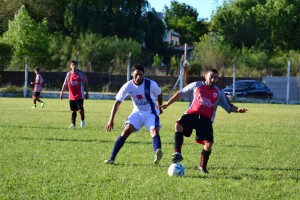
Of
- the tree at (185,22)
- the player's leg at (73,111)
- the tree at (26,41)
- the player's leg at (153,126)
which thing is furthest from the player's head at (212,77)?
the tree at (185,22)

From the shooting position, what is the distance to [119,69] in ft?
125

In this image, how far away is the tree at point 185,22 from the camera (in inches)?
3406

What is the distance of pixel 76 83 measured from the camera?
14.9m

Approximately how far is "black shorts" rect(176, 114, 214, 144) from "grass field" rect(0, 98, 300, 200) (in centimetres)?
48

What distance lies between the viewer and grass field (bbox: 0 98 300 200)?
253 inches

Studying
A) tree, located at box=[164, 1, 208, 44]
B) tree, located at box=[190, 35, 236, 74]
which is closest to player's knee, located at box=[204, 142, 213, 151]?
tree, located at box=[190, 35, 236, 74]

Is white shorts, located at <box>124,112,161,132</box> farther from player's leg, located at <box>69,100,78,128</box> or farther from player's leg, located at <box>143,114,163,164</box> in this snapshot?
player's leg, located at <box>69,100,78,128</box>

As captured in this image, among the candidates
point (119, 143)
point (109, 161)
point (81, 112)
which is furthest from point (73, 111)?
point (109, 161)

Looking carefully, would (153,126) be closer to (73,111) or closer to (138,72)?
(138,72)

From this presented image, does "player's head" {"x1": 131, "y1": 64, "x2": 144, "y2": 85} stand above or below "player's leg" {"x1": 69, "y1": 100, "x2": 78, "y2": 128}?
above

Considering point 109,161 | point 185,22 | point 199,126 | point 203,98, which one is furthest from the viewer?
point 185,22

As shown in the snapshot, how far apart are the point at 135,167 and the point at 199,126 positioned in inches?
43.9

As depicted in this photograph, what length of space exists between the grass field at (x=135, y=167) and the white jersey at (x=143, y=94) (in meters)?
0.85

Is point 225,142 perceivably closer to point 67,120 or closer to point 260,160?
point 260,160
